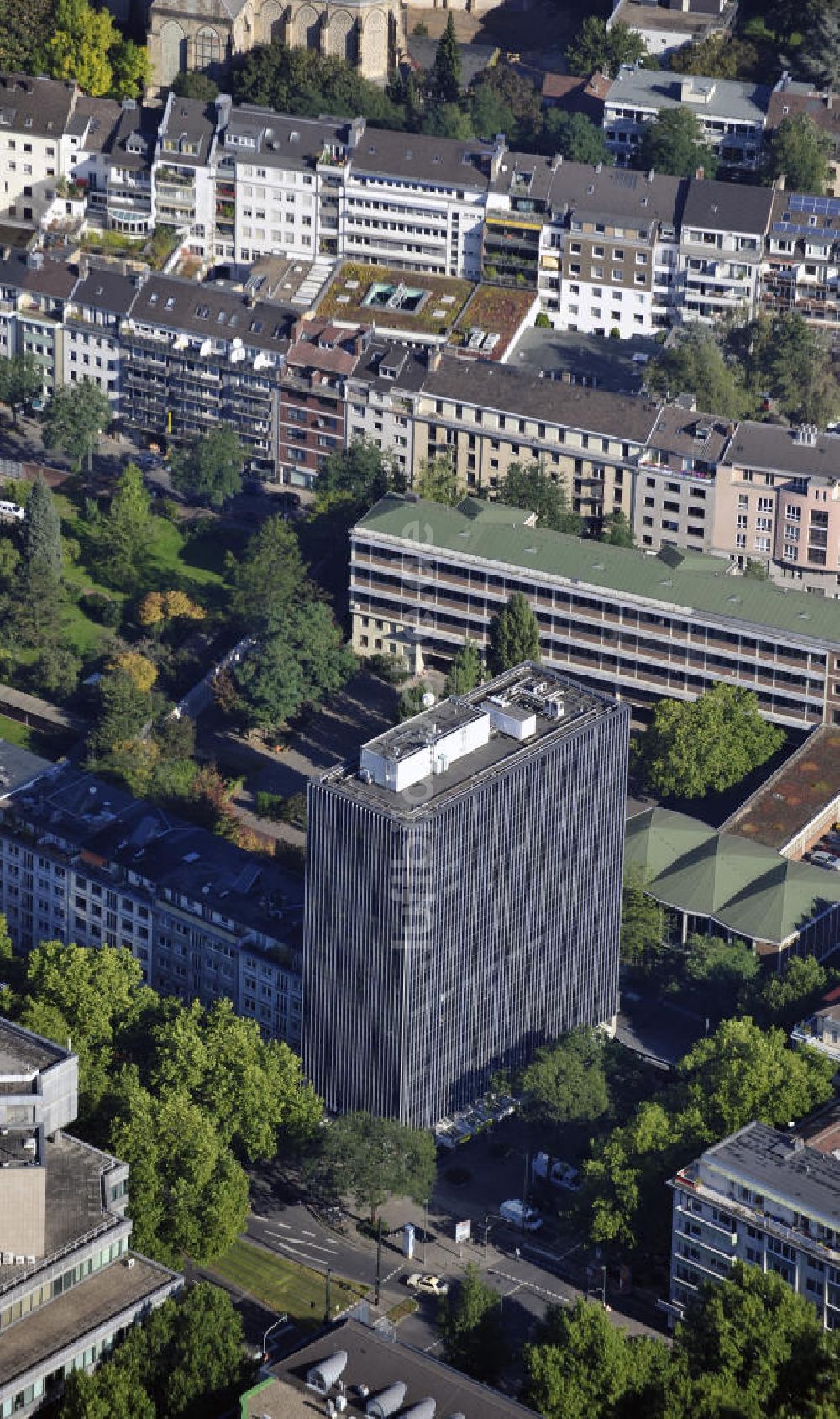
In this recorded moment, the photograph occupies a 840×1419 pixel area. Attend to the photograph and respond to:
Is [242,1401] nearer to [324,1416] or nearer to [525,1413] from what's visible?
[324,1416]

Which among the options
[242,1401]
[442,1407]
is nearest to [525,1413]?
[442,1407]

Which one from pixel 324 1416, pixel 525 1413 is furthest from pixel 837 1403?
pixel 324 1416

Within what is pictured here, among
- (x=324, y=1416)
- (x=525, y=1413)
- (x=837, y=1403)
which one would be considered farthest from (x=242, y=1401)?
(x=837, y=1403)

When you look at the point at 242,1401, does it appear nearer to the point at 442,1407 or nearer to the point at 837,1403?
the point at 442,1407

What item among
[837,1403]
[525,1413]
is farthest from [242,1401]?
[837,1403]

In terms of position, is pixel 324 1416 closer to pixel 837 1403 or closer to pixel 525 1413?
pixel 525 1413

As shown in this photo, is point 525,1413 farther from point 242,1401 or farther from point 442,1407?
point 242,1401
